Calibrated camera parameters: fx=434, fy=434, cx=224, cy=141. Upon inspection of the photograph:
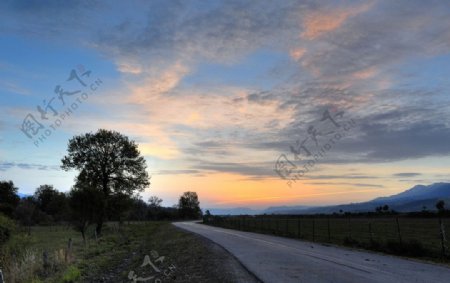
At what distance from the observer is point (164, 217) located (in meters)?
160

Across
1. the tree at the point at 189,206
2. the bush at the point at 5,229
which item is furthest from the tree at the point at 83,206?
the tree at the point at 189,206

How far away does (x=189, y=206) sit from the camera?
180m

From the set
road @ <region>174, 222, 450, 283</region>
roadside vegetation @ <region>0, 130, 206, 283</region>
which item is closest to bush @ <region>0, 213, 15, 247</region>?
roadside vegetation @ <region>0, 130, 206, 283</region>

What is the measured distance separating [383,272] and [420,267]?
2902 mm

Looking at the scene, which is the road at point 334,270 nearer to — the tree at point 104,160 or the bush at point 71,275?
the bush at point 71,275

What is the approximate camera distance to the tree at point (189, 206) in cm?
17470

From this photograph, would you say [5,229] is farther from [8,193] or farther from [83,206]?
[8,193]

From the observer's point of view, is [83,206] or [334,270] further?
[83,206]

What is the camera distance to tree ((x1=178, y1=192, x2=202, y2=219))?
174700mm

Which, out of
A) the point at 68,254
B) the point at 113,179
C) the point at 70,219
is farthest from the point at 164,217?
the point at 68,254

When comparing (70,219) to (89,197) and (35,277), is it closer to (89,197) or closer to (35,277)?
(89,197)

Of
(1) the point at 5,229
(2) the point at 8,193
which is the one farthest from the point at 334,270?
(2) the point at 8,193

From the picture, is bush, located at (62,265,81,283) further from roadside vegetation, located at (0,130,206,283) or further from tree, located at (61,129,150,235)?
tree, located at (61,129,150,235)

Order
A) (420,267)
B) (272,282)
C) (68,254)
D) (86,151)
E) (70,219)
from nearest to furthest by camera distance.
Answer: (272,282), (420,267), (68,254), (70,219), (86,151)
